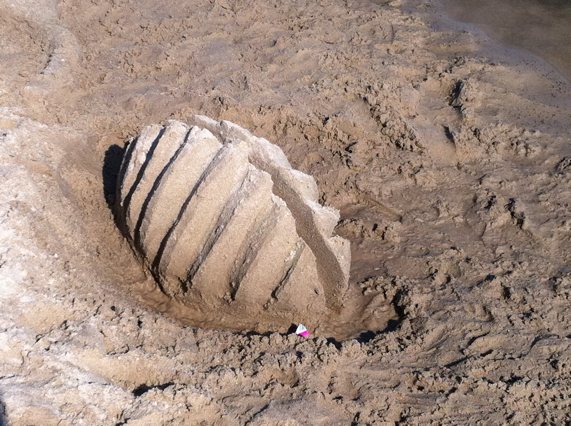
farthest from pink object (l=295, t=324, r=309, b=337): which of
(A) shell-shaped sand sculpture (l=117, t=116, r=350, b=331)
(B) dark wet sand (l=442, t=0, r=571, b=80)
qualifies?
(B) dark wet sand (l=442, t=0, r=571, b=80)

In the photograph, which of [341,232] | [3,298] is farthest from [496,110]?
[3,298]

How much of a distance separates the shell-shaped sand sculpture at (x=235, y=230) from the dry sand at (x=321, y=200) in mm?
261

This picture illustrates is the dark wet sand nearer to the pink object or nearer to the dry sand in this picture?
the dry sand

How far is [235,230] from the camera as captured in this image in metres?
2.85

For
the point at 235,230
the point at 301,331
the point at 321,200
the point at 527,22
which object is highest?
the point at 235,230

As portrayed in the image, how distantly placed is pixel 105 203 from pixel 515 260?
2855mm

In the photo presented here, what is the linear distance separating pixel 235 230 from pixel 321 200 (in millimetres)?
1205

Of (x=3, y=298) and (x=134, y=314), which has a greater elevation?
(x=3, y=298)

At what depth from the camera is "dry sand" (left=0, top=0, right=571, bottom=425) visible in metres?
2.34

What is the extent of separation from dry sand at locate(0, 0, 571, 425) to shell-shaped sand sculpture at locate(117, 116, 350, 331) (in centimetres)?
26

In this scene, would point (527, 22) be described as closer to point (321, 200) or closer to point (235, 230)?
point (321, 200)

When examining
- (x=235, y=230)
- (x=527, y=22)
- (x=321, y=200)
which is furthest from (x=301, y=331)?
(x=527, y=22)

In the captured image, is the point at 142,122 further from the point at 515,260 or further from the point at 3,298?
the point at 515,260

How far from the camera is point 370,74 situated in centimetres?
461
